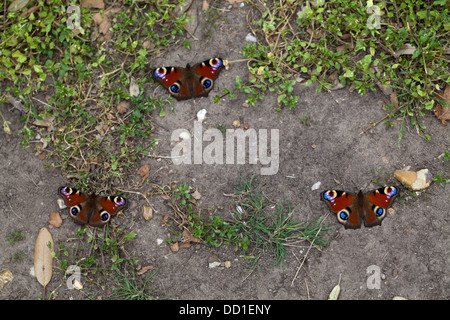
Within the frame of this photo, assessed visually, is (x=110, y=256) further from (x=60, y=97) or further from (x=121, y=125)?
(x=60, y=97)

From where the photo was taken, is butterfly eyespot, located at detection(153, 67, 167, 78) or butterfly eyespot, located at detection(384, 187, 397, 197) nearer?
butterfly eyespot, located at detection(384, 187, 397, 197)

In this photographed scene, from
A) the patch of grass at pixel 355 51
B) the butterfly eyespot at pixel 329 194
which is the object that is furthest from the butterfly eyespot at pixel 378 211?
the patch of grass at pixel 355 51

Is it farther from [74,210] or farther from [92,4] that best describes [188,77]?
[74,210]

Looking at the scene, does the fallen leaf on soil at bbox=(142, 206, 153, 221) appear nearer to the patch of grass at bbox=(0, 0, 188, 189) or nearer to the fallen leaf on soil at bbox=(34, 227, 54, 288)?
the patch of grass at bbox=(0, 0, 188, 189)

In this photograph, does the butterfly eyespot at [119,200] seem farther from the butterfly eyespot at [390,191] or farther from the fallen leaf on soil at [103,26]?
the butterfly eyespot at [390,191]

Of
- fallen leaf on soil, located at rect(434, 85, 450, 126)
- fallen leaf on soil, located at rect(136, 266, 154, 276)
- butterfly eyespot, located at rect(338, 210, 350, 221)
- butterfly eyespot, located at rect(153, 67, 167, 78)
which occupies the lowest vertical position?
fallen leaf on soil, located at rect(136, 266, 154, 276)

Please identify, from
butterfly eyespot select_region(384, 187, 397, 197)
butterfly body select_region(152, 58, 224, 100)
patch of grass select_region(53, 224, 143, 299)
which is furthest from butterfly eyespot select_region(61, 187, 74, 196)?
butterfly eyespot select_region(384, 187, 397, 197)

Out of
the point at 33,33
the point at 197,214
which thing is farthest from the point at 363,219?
the point at 33,33
